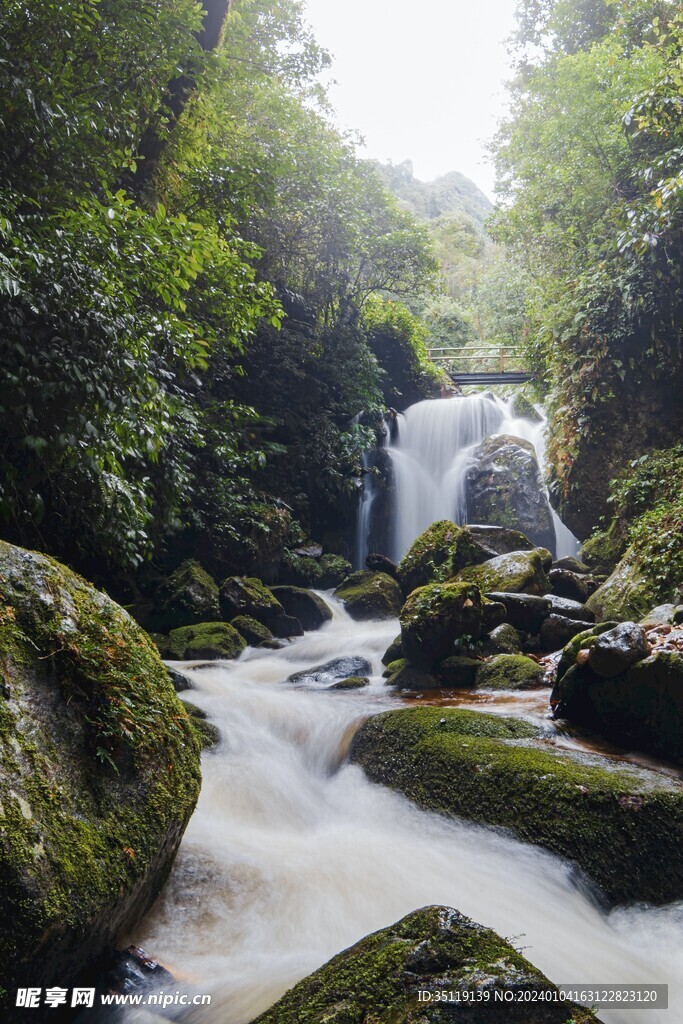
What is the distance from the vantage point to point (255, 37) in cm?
1673

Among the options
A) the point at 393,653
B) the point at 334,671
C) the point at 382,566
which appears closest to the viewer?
A: the point at 334,671

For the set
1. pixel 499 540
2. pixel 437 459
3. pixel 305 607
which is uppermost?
pixel 437 459

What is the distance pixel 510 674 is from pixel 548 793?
2865 millimetres

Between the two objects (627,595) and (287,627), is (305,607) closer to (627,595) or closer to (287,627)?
(287,627)

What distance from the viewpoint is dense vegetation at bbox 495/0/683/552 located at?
404 inches

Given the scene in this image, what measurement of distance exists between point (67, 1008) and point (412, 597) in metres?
6.01

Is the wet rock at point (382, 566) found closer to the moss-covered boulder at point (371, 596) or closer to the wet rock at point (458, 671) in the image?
the moss-covered boulder at point (371, 596)

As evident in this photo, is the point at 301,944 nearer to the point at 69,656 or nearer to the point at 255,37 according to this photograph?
the point at 69,656

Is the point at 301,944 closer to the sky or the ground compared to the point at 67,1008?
closer to the ground

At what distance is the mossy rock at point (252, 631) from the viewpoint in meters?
9.91

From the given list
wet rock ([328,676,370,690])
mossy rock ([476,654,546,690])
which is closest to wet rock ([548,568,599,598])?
mossy rock ([476,654,546,690])

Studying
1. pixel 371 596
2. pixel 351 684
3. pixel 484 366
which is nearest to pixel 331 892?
pixel 351 684

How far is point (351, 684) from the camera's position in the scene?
295 inches

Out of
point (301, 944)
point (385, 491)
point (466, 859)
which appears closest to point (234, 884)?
point (301, 944)
